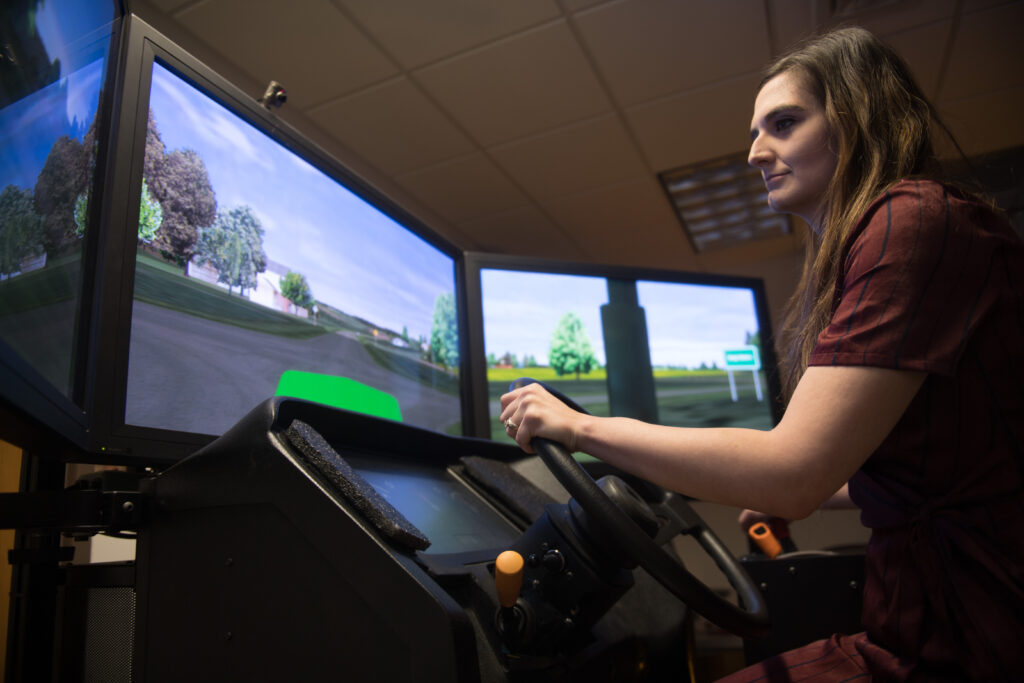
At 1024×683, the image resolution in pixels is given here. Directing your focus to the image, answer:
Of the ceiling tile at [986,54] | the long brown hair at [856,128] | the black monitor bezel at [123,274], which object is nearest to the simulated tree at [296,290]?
the black monitor bezel at [123,274]

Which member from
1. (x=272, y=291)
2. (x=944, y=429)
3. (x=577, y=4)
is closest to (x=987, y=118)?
(x=577, y=4)

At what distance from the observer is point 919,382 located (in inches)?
22.2

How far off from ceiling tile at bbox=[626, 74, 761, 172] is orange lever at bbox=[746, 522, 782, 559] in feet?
6.48

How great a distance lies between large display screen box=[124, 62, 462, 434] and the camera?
0.90 m

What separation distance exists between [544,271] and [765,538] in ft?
3.42

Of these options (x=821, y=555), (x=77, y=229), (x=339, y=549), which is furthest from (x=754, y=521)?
(x=77, y=229)

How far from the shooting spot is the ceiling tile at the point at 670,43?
7.33 feet

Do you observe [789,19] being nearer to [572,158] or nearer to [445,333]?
[572,158]

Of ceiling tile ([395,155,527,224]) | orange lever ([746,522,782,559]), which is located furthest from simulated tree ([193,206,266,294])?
A: ceiling tile ([395,155,527,224])

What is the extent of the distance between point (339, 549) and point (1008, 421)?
60 cm

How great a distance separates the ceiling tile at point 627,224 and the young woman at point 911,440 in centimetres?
281

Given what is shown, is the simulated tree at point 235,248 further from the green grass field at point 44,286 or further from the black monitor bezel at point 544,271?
the black monitor bezel at point 544,271

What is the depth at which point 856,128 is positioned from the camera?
2.55 ft

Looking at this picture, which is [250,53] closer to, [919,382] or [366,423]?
[366,423]
